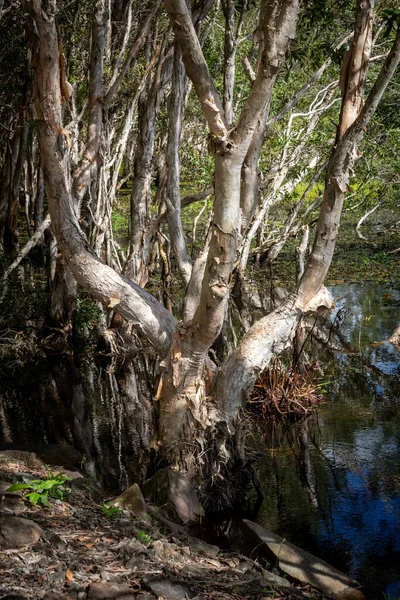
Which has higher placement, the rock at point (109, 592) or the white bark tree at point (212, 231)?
the white bark tree at point (212, 231)

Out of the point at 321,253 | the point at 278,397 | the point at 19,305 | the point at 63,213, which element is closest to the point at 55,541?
the point at 63,213

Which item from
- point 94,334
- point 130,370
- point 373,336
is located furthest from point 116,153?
point 373,336

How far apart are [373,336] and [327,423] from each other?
198 inches

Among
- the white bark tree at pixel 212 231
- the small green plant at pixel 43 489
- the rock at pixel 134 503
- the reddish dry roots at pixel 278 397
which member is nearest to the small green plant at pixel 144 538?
the rock at pixel 134 503

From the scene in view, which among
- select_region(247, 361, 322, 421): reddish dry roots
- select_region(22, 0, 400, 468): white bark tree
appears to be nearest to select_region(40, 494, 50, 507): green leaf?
select_region(22, 0, 400, 468): white bark tree

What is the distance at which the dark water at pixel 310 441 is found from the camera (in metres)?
6.65

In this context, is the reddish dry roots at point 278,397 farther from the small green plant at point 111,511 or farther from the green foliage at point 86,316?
the green foliage at point 86,316

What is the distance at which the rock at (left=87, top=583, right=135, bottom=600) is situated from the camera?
421 cm

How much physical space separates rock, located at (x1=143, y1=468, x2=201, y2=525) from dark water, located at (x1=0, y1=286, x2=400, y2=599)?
28.6 inches

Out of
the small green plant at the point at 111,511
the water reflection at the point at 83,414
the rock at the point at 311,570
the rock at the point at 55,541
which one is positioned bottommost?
the rock at the point at 311,570

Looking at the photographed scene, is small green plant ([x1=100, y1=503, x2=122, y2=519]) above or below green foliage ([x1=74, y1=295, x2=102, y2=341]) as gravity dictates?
below

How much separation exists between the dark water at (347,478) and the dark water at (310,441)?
0.5 inches

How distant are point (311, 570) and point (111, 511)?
163 centimetres

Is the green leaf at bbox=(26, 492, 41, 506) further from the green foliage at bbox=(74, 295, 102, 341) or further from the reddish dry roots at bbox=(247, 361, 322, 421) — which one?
the green foliage at bbox=(74, 295, 102, 341)
